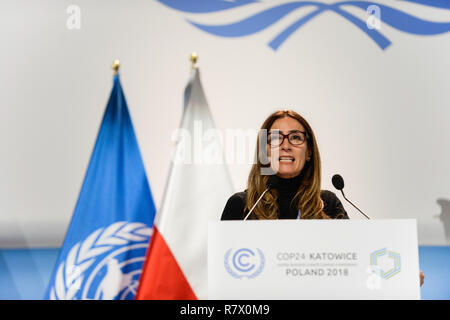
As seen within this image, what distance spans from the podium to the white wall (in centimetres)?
85

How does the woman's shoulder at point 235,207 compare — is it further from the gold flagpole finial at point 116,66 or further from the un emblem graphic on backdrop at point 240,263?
the gold flagpole finial at point 116,66

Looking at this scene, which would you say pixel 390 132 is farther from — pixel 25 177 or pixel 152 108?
pixel 25 177

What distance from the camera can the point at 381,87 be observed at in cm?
313

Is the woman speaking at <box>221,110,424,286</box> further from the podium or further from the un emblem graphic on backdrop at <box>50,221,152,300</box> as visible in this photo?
the un emblem graphic on backdrop at <box>50,221,152,300</box>

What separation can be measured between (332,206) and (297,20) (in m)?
1.24

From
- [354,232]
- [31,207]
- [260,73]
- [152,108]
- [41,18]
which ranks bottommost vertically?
[354,232]

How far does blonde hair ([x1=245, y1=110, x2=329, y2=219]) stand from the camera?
2746 mm

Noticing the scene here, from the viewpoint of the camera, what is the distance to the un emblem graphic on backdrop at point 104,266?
9.43 ft

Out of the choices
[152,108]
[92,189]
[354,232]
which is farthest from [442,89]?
[92,189]

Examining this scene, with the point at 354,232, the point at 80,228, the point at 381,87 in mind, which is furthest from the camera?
the point at 381,87

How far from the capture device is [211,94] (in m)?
3.16

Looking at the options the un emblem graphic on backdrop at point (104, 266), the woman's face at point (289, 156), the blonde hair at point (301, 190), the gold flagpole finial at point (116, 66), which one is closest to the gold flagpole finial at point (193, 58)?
the gold flagpole finial at point (116, 66)

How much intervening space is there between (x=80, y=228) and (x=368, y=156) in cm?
180

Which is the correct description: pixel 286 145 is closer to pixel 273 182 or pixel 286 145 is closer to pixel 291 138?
pixel 291 138
